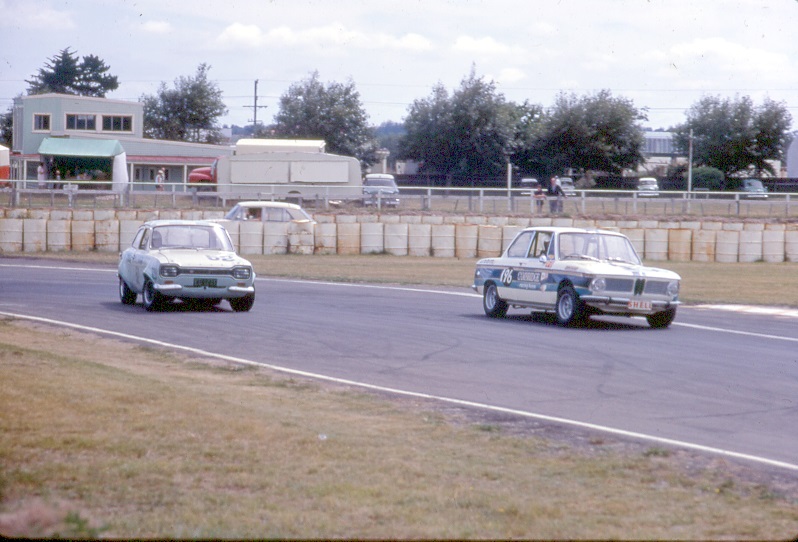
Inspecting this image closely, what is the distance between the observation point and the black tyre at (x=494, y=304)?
714 inches

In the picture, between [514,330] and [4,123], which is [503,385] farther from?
[4,123]

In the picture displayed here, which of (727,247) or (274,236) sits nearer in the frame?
(274,236)

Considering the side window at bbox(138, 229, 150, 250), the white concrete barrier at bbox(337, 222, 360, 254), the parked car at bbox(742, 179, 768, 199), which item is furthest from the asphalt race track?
the parked car at bbox(742, 179, 768, 199)

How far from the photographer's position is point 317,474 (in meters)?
6.50

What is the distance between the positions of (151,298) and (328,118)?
58.7 metres

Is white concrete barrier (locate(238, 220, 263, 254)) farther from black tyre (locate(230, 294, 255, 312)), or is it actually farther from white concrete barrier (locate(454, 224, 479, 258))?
black tyre (locate(230, 294, 255, 312))

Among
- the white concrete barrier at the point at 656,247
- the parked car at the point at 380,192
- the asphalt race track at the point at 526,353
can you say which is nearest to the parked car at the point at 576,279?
the asphalt race track at the point at 526,353

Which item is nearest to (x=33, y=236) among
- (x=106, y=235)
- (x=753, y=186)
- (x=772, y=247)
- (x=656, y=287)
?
(x=106, y=235)

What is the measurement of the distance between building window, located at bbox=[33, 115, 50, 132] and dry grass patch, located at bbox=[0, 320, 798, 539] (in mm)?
60656

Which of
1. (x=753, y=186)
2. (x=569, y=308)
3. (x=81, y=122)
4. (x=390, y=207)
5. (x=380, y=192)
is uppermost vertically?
(x=81, y=122)

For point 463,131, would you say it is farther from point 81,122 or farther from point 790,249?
point 790,249

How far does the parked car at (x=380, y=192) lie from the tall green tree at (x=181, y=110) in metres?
33.9

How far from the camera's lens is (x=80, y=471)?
612 centimetres

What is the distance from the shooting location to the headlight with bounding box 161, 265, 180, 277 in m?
17.2
